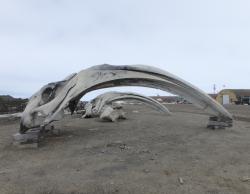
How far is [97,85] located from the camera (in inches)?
562

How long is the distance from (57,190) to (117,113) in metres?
15.9

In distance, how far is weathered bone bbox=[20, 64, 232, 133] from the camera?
1146cm

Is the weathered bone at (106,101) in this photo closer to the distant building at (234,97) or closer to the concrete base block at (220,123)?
the concrete base block at (220,123)

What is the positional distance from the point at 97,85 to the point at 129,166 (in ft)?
22.2

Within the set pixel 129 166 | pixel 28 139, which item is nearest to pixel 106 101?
pixel 28 139

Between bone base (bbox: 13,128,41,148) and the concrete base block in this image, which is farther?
the concrete base block

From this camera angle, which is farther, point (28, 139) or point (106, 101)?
point (106, 101)

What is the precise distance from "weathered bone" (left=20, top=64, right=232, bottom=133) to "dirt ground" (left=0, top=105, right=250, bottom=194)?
1141 millimetres

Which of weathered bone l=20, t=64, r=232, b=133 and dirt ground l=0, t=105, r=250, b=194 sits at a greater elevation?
weathered bone l=20, t=64, r=232, b=133

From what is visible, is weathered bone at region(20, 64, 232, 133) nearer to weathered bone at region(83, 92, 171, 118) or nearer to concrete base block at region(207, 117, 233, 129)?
concrete base block at region(207, 117, 233, 129)

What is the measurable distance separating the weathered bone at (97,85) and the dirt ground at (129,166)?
1141 mm

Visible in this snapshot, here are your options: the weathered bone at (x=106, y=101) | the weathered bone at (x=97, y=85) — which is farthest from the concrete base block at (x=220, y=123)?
the weathered bone at (x=106, y=101)

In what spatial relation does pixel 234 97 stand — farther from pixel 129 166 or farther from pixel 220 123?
pixel 129 166

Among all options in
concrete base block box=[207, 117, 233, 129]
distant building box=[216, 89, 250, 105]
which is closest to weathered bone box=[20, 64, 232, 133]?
concrete base block box=[207, 117, 233, 129]
